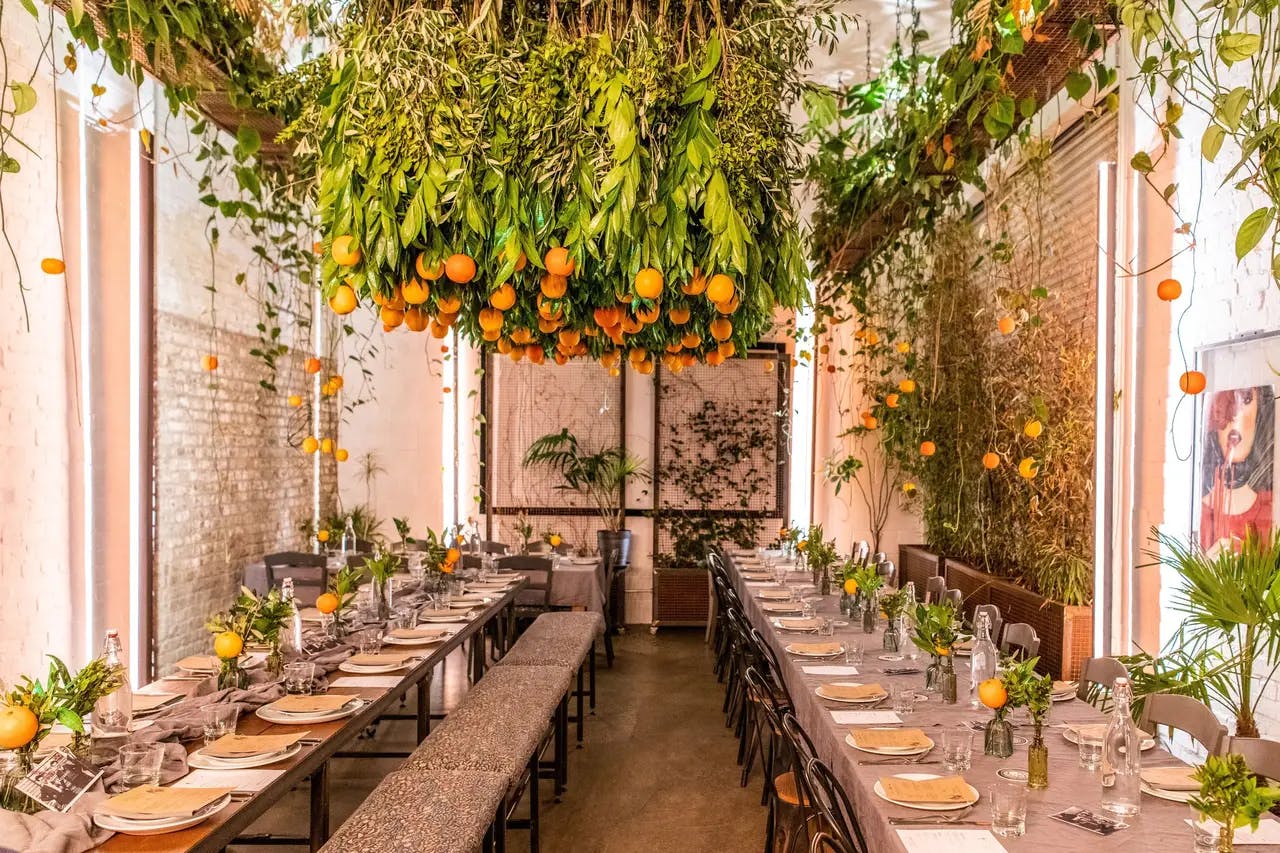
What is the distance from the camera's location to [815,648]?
14.7ft

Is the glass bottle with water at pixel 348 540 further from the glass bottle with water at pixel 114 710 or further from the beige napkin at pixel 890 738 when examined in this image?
the beige napkin at pixel 890 738

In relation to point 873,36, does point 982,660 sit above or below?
below

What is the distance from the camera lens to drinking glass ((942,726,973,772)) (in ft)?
9.01

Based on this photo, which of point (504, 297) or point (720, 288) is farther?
point (504, 297)

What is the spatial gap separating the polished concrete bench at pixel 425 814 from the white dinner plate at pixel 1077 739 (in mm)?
1820

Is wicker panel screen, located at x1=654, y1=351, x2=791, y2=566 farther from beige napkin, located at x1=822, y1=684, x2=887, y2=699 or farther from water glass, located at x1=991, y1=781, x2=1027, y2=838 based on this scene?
water glass, located at x1=991, y1=781, x2=1027, y2=838

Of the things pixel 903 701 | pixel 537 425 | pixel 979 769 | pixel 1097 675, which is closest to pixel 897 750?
pixel 979 769

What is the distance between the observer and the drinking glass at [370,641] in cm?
420

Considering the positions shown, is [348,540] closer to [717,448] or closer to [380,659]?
[717,448]

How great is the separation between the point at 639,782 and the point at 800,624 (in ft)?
3.94

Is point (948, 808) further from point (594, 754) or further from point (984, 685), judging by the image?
point (594, 754)

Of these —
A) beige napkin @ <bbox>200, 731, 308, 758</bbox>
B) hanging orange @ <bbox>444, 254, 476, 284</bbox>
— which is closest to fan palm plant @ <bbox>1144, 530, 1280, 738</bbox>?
hanging orange @ <bbox>444, 254, 476, 284</bbox>

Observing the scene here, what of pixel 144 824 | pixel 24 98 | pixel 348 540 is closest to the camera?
pixel 144 824

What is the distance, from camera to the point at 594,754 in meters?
5.54
